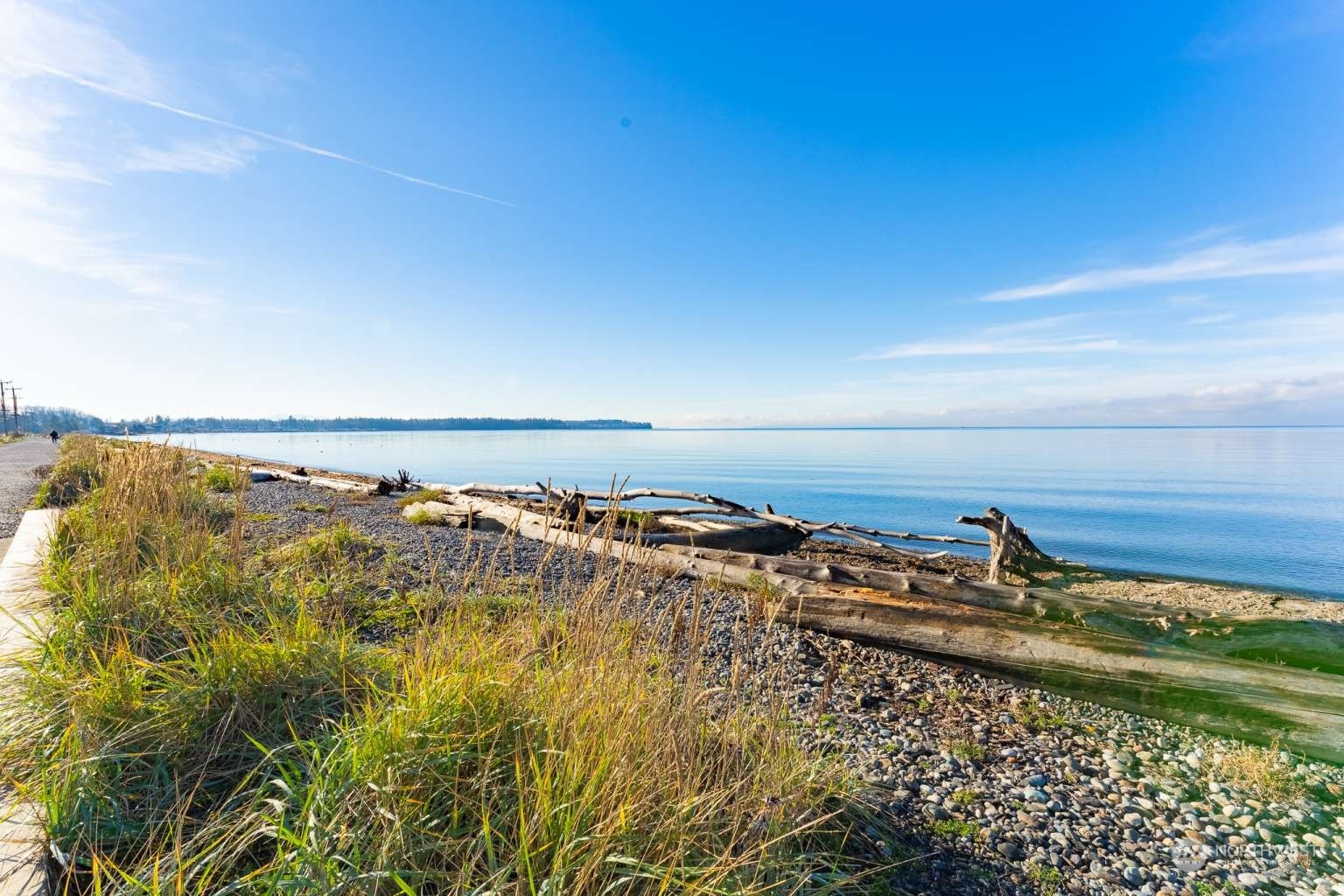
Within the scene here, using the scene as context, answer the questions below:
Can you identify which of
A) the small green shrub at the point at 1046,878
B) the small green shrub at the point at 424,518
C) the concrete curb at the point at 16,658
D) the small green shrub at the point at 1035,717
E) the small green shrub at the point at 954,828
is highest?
the concrete curb at the point at 16,658

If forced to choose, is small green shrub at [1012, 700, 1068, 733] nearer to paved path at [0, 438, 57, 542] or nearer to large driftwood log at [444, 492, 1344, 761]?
large driftwood log at [444, 492, 1344, 761]

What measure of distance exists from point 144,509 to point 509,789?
5.51 metres

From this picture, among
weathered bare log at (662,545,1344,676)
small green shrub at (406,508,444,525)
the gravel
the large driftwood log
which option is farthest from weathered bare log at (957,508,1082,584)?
small green shrub at (406,508,444,525)

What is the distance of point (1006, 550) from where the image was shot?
9250 mm

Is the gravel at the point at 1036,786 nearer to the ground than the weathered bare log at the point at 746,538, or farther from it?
nearer to the ground

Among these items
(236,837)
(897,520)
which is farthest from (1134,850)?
(897,520)

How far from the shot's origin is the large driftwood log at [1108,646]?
16.6ft

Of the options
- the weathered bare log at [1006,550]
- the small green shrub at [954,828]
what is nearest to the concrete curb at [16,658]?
the small green shrub at [954,828]

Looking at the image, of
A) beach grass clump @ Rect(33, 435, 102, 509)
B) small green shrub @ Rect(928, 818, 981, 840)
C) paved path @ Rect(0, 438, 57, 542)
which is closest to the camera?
small green shrub @ Rect(928, 818, 981, 840)

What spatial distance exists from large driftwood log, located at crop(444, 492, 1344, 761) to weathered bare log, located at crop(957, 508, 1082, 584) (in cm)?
209

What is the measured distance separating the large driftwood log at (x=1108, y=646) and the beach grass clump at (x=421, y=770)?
1.54m

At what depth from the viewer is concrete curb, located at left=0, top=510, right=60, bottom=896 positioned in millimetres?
2328

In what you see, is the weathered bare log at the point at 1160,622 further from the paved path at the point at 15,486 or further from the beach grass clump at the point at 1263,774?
the paved path at the point at 15,486

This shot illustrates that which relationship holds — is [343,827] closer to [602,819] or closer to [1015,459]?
[602,819]
